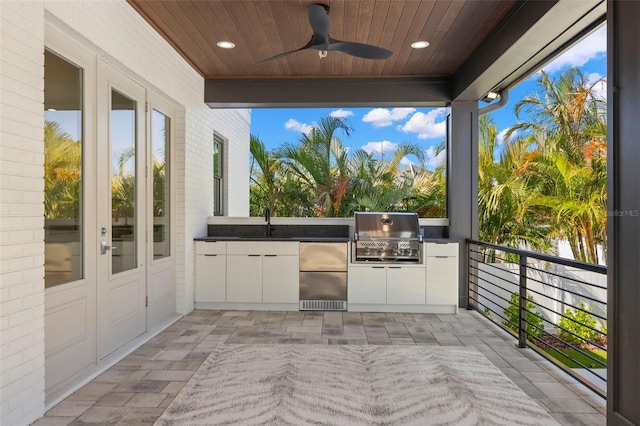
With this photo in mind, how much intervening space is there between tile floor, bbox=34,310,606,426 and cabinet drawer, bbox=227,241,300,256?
698mm

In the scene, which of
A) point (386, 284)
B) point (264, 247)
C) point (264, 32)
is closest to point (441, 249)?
point (386, 284)

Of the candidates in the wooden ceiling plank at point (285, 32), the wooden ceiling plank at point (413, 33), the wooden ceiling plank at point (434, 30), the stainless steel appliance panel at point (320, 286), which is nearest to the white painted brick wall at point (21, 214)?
the wooden ceiling plank at point (285, 32)

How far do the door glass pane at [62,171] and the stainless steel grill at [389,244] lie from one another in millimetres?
2898

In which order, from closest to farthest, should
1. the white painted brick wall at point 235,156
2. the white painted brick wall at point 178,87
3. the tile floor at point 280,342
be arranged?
the tile floor at point 280,342
the white painted brick wall at point 178,87
the white painted brick wall at point 235,156

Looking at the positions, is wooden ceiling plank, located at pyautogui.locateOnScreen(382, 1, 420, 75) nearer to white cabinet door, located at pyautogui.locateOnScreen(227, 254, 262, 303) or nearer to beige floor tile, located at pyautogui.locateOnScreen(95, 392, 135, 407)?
white cabinet door, located at pyautogui.locateOnScreen(227, 254, 262, 303)

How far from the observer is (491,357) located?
3.33 m

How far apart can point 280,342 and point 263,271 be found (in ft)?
4.32

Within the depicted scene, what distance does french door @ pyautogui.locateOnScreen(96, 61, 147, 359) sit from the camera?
3.15 metres

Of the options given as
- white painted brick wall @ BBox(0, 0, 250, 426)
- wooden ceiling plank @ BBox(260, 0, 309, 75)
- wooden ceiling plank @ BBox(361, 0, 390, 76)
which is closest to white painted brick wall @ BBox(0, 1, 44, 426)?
white painted brick wall @ BBox(0, 0, 250, 426)

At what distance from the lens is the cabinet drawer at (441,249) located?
4848 mm

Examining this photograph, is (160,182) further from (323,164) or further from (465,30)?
(465,30)

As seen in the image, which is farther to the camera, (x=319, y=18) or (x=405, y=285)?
(x=405, y=285)

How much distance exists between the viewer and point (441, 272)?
4848mm

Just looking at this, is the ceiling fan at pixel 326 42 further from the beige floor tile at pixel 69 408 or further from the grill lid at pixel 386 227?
the beige floor tile at pixel 69 408
